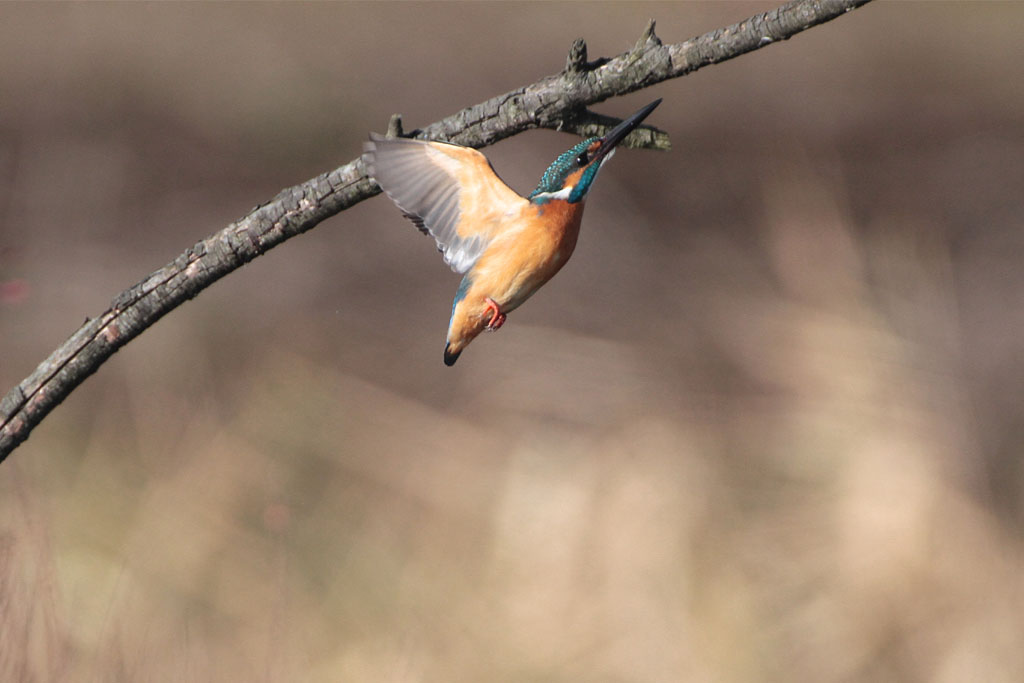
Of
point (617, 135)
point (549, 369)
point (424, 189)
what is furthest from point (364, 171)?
point (549, 369)

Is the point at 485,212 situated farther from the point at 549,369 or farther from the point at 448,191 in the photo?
the point at 549,369

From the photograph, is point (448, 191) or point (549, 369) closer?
point (448, 191)

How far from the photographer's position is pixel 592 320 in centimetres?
315

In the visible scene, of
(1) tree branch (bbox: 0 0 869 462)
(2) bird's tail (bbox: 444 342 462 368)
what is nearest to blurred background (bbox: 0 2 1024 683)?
(1) tree branch (bbox: 0 0 869 462)

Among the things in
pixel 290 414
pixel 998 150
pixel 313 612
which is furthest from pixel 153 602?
pixel 998 150

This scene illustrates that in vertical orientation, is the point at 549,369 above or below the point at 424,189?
above

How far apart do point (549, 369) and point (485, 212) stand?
2361 millimetres

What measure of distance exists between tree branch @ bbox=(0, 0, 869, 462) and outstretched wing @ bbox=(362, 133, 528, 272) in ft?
0.07

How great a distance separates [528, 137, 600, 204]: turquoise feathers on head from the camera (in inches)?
22.6

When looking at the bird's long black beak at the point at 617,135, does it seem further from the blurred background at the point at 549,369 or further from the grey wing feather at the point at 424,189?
the blurred background at the point at 549,369

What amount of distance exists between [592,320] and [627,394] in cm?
28

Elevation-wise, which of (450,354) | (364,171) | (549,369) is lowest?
(450,354)

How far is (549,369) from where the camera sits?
9.70 ft

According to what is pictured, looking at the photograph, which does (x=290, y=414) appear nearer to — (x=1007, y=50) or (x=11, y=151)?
(x=11, y=151)
